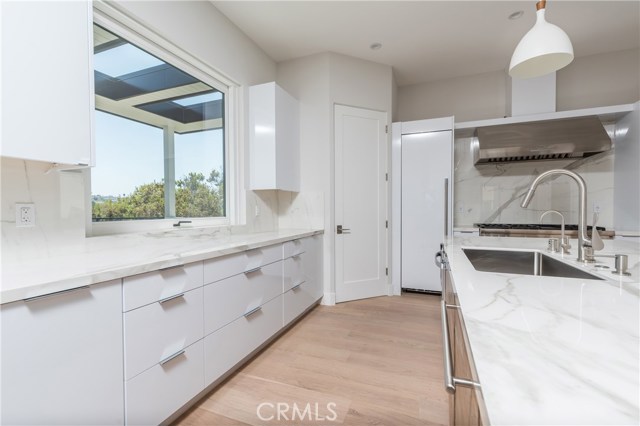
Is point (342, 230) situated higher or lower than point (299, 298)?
higher

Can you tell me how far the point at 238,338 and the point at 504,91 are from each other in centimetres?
430

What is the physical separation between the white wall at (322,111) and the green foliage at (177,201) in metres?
0.95

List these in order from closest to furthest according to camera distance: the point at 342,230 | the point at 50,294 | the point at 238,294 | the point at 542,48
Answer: the point at 50,294
the point at 542,48
the point at 238,294
the point at 342,230

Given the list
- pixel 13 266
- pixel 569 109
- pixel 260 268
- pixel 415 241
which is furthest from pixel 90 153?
pixel 569 109

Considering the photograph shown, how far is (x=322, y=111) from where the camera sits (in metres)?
3.20

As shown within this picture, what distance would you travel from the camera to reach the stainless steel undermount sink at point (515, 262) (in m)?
1.45

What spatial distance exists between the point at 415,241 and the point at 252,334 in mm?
2348

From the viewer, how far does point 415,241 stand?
3.53 meters

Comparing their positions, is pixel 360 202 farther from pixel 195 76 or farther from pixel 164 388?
pixel 164 388

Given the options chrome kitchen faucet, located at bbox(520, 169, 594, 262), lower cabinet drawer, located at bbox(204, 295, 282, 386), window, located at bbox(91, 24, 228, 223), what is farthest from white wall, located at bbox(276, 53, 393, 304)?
chrome kitchen faucet, located at bbox(520, 169, 594, 262)

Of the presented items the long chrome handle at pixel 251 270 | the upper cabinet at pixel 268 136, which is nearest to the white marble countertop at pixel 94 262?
the long chrome handle at pixel 251 270

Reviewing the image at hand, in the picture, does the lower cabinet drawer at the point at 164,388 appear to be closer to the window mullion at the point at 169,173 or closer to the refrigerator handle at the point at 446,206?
the window mullion at the point at 169,173

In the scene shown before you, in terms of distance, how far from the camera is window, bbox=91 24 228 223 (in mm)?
1722

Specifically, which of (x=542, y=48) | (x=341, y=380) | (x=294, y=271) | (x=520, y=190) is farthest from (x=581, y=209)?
→ (x=520, y=190)
